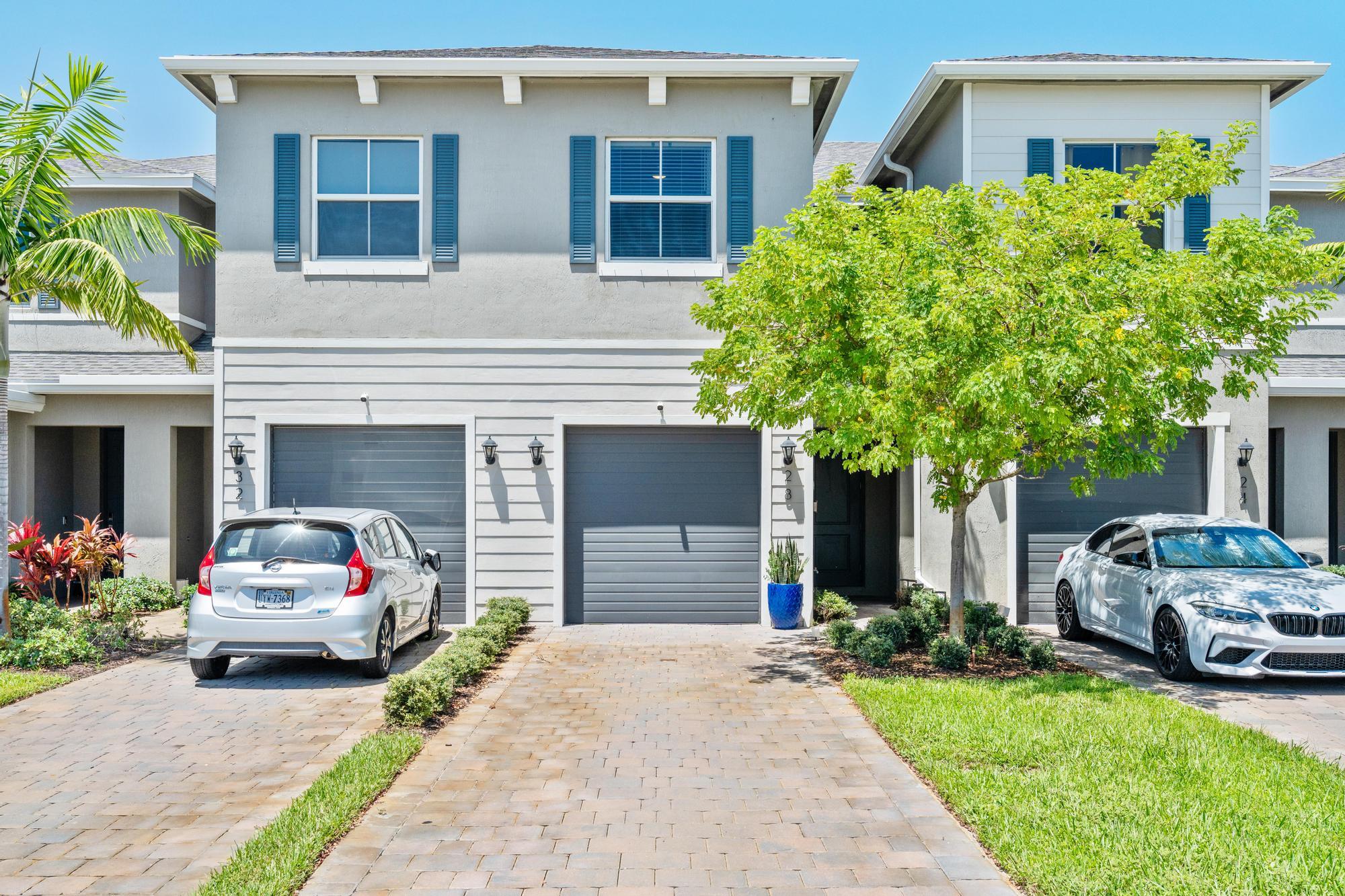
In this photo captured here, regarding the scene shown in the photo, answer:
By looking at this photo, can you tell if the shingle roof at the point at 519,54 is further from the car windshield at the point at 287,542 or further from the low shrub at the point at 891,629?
the low shrub at the point at 891,629

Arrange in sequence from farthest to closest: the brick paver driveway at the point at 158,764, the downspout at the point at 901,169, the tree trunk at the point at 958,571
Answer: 1. the downspout at the point at 901,169
2. the tree trunk at the point at 958,571
3. the brick paver driveway at the point at 158,764

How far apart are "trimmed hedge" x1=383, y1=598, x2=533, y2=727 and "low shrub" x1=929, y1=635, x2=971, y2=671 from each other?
14.8 ft

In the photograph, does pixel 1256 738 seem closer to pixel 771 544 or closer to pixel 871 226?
pixel 871 226

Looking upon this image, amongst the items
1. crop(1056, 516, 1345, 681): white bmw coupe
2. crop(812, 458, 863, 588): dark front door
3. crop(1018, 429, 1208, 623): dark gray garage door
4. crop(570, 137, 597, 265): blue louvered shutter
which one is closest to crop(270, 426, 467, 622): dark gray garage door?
crop(570, 137, 597, 265): blue louvered shutter

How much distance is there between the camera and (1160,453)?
1313cm

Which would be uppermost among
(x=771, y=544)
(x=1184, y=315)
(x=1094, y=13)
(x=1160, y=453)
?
(x=1094, y=13)

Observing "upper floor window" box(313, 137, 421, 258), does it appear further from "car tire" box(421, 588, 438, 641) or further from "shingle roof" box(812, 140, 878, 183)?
"shingle roof" box(812, 140, 878, 183)

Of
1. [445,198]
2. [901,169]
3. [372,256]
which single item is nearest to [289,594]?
[372,256]

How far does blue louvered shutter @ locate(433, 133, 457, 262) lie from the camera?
41.2 ft

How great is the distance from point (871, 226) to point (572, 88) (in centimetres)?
527

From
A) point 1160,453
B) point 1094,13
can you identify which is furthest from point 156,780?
point 1094,13

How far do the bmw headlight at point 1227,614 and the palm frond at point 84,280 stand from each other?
10949 millimetres

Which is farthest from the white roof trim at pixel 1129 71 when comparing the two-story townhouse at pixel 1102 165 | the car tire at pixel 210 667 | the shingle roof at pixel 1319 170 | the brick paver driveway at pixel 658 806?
the car tire at pixel 210 667

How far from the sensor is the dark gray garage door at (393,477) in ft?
41.7
